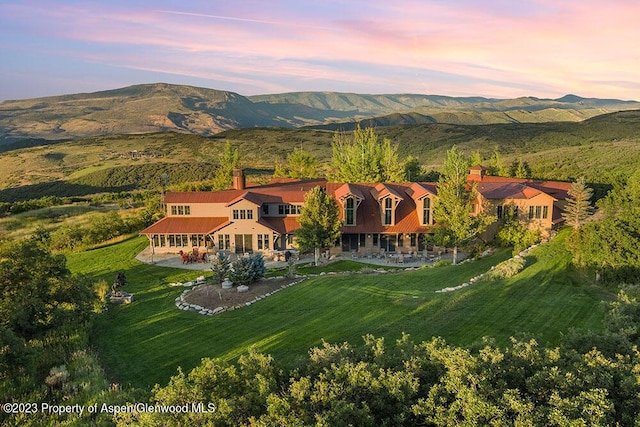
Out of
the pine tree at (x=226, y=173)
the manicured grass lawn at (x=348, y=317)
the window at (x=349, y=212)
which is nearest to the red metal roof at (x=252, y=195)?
the window at (x=349, y=212)

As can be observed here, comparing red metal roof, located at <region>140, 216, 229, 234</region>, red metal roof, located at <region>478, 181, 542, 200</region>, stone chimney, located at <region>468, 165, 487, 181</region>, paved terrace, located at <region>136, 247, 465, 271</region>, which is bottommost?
paved terrace, located at <region>136, 247, 465, 271</region>

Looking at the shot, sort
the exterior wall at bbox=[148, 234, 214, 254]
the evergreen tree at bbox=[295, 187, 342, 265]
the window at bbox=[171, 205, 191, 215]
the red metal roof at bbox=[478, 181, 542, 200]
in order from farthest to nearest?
the window at bbox=[171, 205, 191, 215] < the exterior wall at bbox=[148, 234, 214, 254] < the red metal roof at bbox=[478, 181, 542, 200] < the evergreen tree at bbox=[295, 187, 342, 265]

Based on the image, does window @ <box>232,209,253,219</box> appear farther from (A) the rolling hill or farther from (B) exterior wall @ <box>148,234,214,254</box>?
(A) the rolling hill

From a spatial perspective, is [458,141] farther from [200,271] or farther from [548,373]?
[548,373]

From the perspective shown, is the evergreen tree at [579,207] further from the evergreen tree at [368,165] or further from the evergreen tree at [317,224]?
the evergreen tree at [368,165]

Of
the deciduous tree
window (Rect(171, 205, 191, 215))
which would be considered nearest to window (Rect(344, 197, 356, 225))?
window (Rect(171, 205, 191, 215))

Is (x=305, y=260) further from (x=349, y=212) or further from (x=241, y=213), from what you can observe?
(x=241, y=213)

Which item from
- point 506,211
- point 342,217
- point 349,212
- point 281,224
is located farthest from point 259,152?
point 506,211
